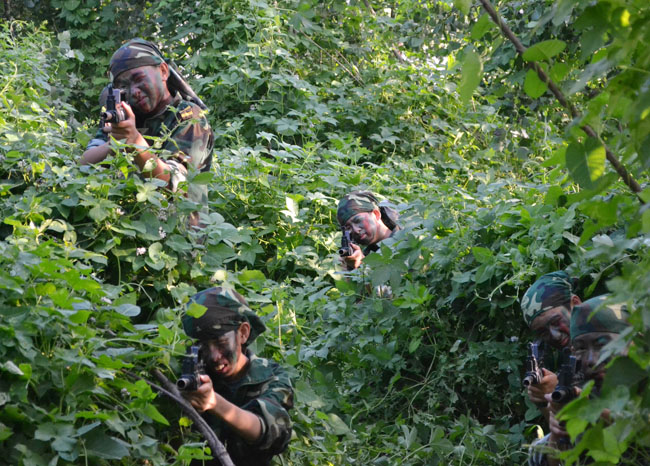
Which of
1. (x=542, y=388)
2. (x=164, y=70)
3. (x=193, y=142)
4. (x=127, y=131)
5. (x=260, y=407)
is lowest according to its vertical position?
(x=542, y=388)

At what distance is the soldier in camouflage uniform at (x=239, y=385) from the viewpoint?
10.2 ft

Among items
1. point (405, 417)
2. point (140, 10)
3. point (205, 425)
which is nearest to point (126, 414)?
point (205, 425)

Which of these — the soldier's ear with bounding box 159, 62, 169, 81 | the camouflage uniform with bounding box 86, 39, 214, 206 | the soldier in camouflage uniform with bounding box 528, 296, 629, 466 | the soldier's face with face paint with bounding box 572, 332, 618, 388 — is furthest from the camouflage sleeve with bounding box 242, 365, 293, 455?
the soldier's ear with bounding box 159, 62, 169, 81

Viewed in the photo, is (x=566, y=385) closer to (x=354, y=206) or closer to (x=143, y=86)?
(x=143, y=86)

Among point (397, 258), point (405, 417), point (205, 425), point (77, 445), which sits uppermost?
point (77, 445)

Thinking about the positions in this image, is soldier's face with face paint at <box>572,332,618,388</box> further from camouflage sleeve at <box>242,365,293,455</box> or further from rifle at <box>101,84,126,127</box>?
rifle at <box>101,84,126,127</box>

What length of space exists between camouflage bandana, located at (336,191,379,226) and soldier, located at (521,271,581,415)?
85.6 inches

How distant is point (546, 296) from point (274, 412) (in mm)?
1255

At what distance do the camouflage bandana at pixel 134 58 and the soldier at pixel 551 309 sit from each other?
2167 mm

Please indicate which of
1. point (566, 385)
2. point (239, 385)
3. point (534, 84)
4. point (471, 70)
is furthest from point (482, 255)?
point (471, 70)

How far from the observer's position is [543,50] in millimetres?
1652

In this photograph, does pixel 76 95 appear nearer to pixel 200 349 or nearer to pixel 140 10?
pixel 140 10

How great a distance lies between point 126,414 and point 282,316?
1.52m

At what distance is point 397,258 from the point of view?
16.2ft
